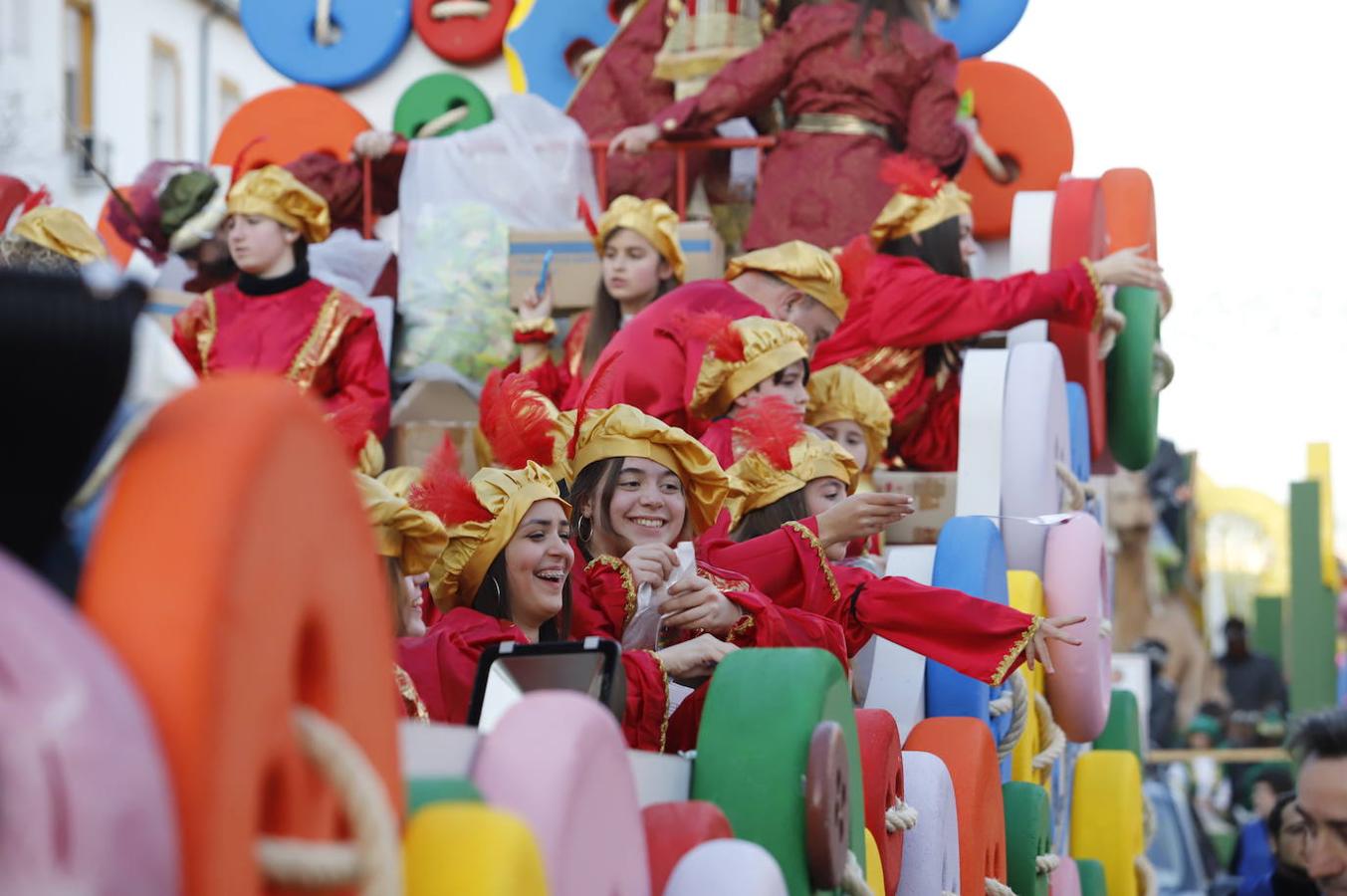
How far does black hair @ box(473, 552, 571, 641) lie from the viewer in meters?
3.71

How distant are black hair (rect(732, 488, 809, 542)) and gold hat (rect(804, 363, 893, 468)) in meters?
0.73

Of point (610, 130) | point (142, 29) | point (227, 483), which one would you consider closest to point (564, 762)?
point (227, 483)

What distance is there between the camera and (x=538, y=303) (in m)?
6.55

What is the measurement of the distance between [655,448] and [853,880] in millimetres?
1461

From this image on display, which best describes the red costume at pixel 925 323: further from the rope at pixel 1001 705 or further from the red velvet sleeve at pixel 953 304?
the rope at pixel 1001 705

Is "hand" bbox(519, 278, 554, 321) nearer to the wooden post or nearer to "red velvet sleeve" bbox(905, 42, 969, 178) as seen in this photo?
"red velvet sleeve" bbox(905, 42, 969, 178)

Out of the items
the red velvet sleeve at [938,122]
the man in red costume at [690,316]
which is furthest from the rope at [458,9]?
the man in red costume at [690,316]

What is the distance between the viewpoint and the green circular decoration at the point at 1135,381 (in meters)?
6.47

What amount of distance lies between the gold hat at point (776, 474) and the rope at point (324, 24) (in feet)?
14.6

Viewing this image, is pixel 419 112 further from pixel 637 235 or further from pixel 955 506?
pixel 955 506

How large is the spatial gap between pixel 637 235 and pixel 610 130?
168cm

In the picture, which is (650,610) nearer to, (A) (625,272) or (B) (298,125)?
(A) (625,272)

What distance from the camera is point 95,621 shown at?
1.42m

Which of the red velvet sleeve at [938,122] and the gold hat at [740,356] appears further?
the red velvet sleeve at [938,122]
